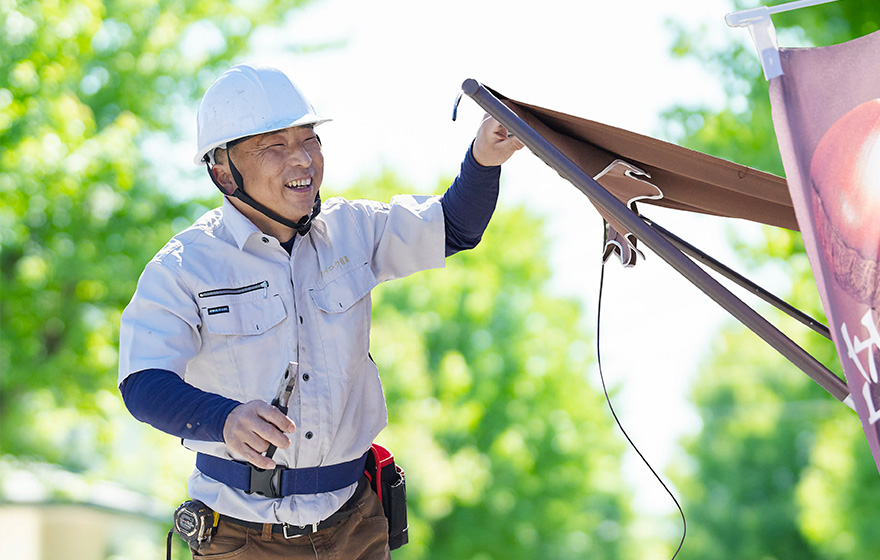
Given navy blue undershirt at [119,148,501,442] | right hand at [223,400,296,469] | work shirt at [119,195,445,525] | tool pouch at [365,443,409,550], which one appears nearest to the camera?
right hand at [223,400,296,469]

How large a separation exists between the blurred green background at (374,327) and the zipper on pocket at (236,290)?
25.3 ft

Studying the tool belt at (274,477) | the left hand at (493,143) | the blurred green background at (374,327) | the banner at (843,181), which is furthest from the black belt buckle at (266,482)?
the blurred green background at (374,327)

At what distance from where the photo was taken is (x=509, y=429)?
17219mm

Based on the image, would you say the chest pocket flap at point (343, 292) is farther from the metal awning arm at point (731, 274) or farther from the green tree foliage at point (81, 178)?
the green tree foliage at point (81, 178)

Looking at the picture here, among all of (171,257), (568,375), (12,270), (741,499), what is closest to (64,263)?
(12,270)

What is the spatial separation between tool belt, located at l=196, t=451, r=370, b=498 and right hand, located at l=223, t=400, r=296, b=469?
42 centimetres

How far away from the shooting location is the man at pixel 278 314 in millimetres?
2398

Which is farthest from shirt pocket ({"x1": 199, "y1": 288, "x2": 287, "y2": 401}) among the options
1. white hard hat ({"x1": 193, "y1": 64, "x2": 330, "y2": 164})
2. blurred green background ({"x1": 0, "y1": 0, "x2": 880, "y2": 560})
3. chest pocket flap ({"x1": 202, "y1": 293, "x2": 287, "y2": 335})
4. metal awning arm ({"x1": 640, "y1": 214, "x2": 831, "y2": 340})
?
blurred green background ({"x1": 0, "y1": 0, "x2": 880, "y2": 560})

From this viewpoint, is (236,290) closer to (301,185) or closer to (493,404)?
(301,185)

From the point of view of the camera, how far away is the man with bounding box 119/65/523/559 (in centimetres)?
240

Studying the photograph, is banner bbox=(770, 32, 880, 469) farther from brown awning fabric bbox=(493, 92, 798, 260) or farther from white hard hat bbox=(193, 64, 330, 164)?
white hard hat bbox=(193, 64, 330, 164)

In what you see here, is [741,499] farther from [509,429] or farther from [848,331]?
[848,331]

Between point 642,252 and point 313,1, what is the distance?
11.1 metres

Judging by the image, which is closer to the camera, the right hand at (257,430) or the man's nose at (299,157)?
the right hand at (257,430)
